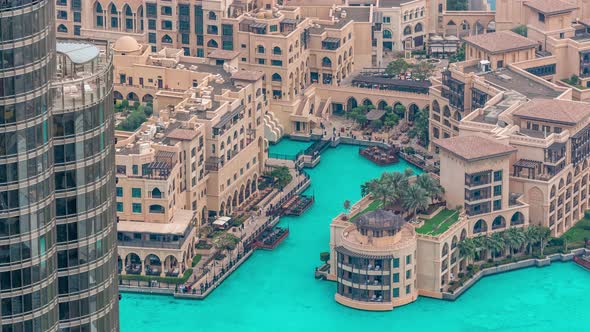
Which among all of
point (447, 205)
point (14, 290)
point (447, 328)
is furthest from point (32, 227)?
point (447, 205)

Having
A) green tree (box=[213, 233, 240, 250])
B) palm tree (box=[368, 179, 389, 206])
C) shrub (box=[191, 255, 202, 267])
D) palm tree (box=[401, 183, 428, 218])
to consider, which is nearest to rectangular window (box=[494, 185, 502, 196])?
palm tree (box=[401, 183, 428, 218])

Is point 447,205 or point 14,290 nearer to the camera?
point 14,290

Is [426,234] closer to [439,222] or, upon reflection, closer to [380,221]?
[439,222]

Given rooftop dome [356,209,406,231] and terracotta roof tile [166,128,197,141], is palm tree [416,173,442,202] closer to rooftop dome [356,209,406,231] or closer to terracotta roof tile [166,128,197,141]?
rooftop dome [356,209,406,231]

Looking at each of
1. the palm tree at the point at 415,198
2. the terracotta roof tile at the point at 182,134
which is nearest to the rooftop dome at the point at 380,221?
the palm tree at the point at 415,198

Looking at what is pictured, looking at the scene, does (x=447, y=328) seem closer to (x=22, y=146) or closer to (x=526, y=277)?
(x=526, y=277)

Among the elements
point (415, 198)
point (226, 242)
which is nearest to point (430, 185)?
point (415, 198)
